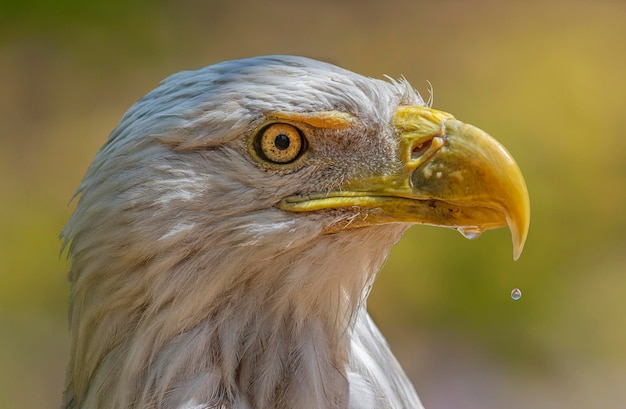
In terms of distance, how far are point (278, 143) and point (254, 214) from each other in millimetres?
152

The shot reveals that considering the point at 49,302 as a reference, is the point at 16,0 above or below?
Result: above

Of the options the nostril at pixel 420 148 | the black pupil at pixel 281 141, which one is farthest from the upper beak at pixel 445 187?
the black pupil at pixel 281 141

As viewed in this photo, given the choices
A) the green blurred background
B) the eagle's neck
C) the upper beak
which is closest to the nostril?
the upper beak

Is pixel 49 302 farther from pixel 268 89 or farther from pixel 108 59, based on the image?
pixel 268 89

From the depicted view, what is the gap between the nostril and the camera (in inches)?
71.7

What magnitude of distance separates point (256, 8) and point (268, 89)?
3.90m

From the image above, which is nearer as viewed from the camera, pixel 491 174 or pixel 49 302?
pixel 491 174

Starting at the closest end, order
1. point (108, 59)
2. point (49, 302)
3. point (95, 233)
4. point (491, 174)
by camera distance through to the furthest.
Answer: point (491, 174), point (95, 233), point (49, 302), point (108, 59)

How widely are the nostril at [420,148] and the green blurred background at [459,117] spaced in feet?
8.35

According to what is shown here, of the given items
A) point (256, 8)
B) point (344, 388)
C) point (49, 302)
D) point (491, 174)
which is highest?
point (256, 8)

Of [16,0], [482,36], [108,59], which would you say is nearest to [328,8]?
[482,36]

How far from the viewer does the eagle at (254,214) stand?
179 cm

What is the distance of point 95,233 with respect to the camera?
6.07 feet

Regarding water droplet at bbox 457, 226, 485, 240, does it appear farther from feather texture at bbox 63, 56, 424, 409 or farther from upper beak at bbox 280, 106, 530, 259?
feather texture at bbox 63, 56, 424, 409
